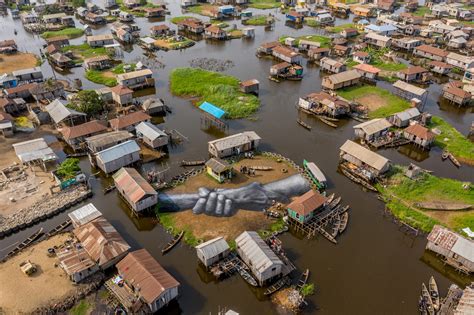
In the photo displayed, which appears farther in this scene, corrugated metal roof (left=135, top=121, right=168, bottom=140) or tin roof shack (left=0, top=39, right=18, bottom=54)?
tin roof shack (left=0, top=39, right=18, bottom=54)

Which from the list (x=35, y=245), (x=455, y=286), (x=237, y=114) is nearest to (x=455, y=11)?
(x=237, y=114)

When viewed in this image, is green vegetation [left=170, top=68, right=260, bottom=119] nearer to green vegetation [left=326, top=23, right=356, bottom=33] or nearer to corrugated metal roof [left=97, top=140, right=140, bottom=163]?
corrugated metal roof [left=97, top=140, right=140, bottom=163]

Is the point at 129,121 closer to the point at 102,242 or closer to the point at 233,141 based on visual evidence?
the point at 233,141

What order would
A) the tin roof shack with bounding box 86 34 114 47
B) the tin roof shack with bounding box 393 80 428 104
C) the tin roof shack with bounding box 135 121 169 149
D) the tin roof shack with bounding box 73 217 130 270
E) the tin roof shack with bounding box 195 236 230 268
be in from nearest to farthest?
the tin roof shack with bounding box 73 217 130 270 < the tin roof shack with bounding box 195 236 230 268 < the tin roof shack with bounding box 135 121 169 149 < the tin roof shack with bounding box 393 80 428 104 < the tin roof shack with bounding box 86 34 114 47

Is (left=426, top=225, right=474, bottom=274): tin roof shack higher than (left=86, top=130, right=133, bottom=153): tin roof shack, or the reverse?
(left=86, top=130, right=133, bottom=153): tin roof shack

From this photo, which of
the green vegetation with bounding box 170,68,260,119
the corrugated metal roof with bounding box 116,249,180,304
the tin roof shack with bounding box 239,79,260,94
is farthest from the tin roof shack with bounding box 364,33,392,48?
the corrugated metal roof with bounding box 116,249,180,304

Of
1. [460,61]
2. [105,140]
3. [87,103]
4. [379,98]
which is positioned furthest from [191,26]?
[460,61]
